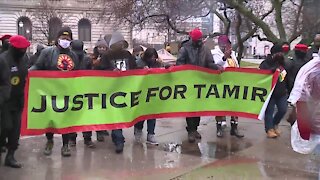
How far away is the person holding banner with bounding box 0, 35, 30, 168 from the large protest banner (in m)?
0.41

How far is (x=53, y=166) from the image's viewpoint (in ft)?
19.6

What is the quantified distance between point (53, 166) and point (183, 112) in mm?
2468

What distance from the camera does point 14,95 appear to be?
5.77 m

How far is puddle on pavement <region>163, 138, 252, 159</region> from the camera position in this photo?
6.78 m

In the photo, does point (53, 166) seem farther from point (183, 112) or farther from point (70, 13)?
point (70, 13)

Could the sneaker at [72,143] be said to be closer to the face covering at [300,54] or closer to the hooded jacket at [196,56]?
the hooded jacket at [196,56]

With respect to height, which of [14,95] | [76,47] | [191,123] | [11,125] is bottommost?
[191,123]

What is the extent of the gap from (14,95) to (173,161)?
2246 mm

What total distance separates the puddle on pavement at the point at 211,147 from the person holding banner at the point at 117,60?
2.51ft

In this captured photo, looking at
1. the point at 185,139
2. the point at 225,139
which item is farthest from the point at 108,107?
the point at 225,139

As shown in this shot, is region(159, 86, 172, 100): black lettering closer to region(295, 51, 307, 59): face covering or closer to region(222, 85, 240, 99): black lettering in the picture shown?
region(222, 85, 240, 99): black lettering

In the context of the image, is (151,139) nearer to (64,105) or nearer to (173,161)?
(173,161)

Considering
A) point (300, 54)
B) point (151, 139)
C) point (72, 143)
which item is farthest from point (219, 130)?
point (72, 143)

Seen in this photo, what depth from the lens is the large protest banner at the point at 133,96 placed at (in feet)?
21.0
